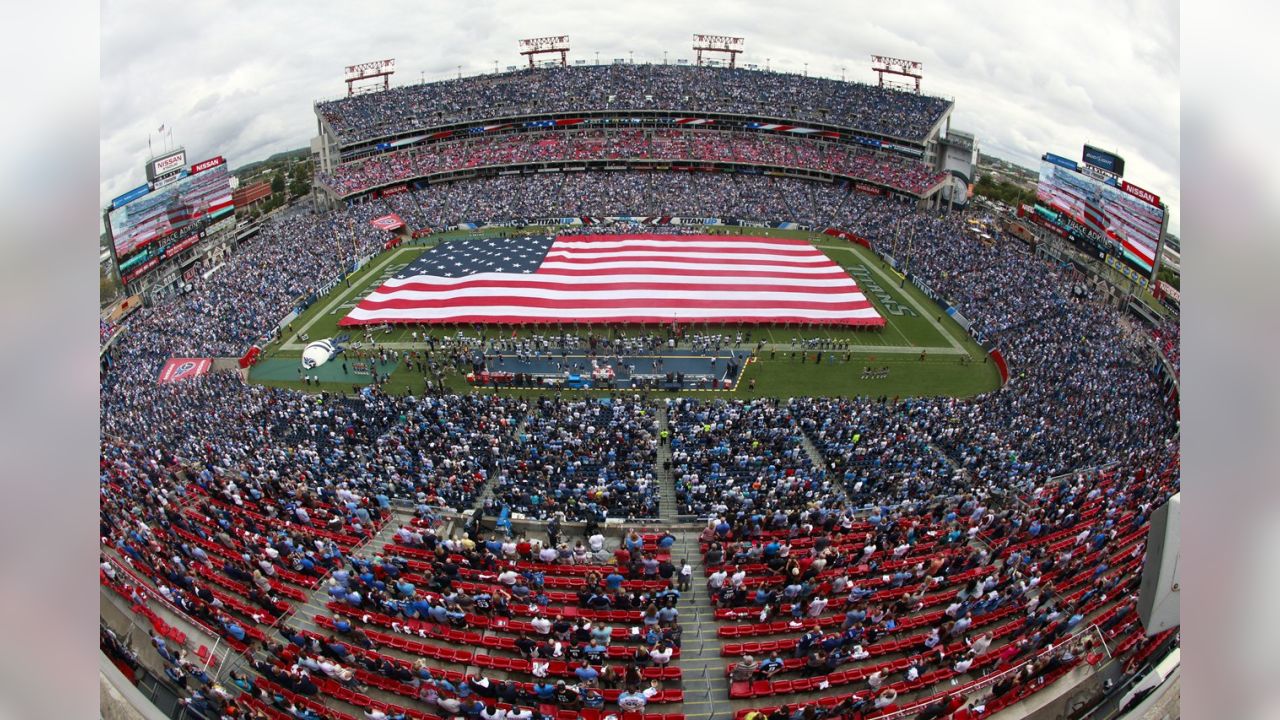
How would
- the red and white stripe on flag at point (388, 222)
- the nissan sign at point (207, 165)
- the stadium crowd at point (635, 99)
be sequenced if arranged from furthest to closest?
1. the stadium crowd at point (635, 99)
2. the red and white stripe on flag at point (388, 222)
3. the nissan sign at point (207, 165)

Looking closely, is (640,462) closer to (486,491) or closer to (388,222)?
(486,491)

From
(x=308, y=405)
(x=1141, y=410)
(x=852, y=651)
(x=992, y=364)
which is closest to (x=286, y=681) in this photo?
(x=852, y=651)

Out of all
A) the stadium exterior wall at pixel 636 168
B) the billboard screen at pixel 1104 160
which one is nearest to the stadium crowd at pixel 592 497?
the billboard screen at pixel 1104 160

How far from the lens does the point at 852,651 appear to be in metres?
11.3

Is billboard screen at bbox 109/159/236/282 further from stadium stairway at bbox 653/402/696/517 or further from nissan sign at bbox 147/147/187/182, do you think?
stadium stairway at bbox 653/402/696/517

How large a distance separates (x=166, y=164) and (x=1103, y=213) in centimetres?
4796

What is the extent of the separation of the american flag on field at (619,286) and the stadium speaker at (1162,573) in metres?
21.6

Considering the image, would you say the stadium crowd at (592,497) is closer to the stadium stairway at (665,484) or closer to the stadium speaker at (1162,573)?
the stadium stairway at (665,484)

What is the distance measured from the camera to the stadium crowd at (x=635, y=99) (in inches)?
2218

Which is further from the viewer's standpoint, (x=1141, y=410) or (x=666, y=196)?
(x=666, y=196)

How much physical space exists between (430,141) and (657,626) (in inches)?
2170

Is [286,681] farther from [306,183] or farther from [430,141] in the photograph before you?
[306,183]

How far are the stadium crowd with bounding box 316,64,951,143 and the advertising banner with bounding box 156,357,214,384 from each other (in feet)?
105

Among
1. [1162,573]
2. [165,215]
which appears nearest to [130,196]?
[165,215]
